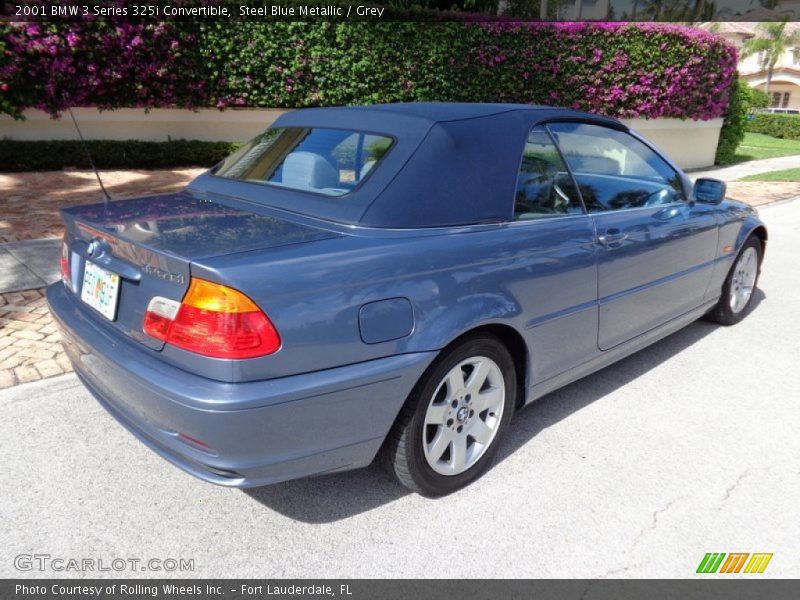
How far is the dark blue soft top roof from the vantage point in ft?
8.60

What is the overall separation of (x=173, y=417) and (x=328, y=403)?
522 millimetres

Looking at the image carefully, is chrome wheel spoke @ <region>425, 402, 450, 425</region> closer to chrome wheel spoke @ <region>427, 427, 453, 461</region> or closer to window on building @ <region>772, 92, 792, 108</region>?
chrome wheel spoke @ <region>427, 427, 453, 461</region>

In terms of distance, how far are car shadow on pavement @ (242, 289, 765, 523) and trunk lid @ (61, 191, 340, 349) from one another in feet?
3.01

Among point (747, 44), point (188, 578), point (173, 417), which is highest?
point (747, 44)

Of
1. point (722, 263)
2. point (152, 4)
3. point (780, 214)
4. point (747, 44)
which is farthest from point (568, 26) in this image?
point (747, 44)

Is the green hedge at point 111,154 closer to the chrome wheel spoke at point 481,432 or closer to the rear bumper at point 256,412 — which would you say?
the rear bumper at point 256,412

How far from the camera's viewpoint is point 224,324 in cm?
214

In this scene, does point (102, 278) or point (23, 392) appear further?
point (23, 392)

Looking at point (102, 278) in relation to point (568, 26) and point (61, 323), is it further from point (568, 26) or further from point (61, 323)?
point (568, 26)

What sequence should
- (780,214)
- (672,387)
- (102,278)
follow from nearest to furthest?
(102,278) < (672,387) < (780,214)

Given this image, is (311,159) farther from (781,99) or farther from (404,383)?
(781,99)

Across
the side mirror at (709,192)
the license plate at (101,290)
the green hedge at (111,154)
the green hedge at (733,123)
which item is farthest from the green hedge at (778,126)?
the license plate at (101,290)

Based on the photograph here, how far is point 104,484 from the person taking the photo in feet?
9.30
